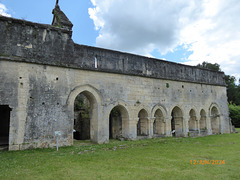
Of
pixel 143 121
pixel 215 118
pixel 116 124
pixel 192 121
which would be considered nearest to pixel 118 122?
pixel 116 124

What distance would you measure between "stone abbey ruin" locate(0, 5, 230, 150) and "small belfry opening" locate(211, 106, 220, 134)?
246 cm

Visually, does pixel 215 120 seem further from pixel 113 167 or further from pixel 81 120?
pixel 113 167

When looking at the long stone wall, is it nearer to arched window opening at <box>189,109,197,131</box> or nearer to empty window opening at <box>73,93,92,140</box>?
empty window opening at <box>73,93,92,140</box>

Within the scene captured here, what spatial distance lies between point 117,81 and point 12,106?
6.45 m

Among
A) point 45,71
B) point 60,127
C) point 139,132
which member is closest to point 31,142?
point 60,127

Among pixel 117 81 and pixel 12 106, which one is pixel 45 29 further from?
pixel 117 81

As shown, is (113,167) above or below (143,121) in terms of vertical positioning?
below

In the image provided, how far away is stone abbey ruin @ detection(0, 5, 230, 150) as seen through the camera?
9.73 meters

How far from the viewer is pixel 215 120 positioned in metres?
19.5

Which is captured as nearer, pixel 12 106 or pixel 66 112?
pixel 12 106

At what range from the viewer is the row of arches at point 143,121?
1317cm

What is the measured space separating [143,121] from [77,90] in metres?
5.92

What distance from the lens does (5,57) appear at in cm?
952

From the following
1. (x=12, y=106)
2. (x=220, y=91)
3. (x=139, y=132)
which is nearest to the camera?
(x=12, y=106)
